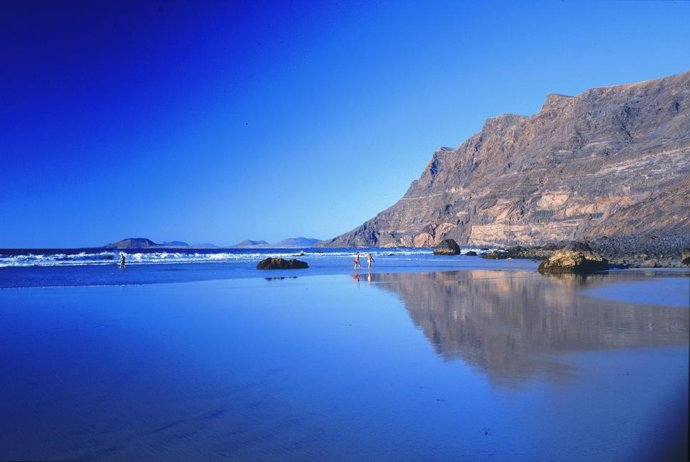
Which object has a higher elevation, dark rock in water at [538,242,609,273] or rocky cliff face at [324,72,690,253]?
rocky cliff face at [324,72,690,253]

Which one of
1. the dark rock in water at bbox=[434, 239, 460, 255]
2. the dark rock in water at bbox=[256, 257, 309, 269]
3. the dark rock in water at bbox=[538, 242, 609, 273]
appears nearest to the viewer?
the dark rock in water at bbox=[538, 242, 609, 273]

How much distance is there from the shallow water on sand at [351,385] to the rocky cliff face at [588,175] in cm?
4098

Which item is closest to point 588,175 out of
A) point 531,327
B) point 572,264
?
point 572,264

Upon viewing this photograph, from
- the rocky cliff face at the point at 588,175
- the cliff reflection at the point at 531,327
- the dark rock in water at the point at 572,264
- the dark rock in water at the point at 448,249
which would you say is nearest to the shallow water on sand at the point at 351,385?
the cliff reflection at the point at 531,327

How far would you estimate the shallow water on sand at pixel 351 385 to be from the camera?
16.1ft

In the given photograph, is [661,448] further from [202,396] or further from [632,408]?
[202,396]

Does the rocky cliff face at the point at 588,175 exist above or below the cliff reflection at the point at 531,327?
above

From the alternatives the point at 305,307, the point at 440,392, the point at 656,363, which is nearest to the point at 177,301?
the point at 305,307

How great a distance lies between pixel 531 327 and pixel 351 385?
5595 millimetres

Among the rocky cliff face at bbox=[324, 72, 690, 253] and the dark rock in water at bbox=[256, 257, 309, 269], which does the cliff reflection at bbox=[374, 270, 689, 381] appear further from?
the rocky cliff face at bbox=[324, 72, 690, 253]

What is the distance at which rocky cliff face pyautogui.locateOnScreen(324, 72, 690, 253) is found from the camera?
2655 inches

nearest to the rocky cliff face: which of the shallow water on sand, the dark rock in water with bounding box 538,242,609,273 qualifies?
the dark rock in water with bounding box 538,242,609,273

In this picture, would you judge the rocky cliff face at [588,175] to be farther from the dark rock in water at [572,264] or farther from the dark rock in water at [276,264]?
the dark rock in water at [276,264]

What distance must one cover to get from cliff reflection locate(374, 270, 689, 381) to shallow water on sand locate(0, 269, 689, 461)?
6cm
